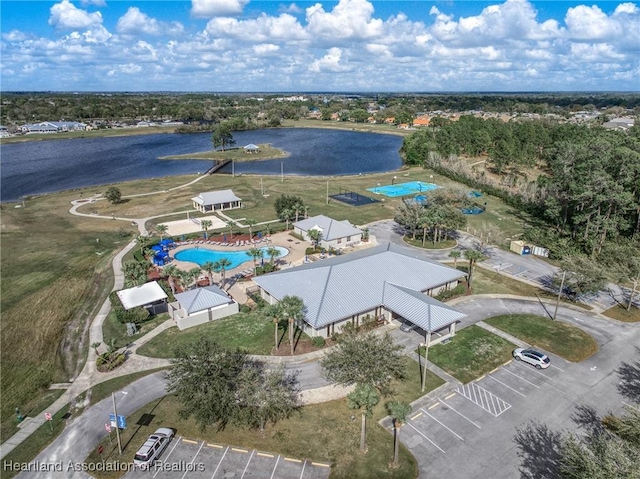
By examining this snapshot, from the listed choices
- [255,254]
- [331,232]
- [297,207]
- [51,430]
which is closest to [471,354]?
[255,254]

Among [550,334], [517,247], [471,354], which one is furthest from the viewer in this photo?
[517,247]

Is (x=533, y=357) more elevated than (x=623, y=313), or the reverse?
(x=533, y=357)

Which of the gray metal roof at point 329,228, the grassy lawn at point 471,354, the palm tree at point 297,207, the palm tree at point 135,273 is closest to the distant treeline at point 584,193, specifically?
the grassy lawn at point 471,354

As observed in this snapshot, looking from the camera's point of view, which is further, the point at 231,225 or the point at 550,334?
the point at 231,225

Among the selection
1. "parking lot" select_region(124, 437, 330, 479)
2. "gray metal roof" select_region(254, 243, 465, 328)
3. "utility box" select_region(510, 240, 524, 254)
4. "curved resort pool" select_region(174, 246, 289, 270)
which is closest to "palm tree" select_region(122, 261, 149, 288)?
"curved resort pool" select_region(174, 246, 289, 270)

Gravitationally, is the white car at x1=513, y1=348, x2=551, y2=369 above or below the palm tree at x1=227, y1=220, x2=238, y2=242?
below

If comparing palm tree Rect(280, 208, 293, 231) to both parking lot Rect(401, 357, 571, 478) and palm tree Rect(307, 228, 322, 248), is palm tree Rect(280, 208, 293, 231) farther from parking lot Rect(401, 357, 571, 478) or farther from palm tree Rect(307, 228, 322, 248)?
parking lot Rect(401, 357, 571, 478)

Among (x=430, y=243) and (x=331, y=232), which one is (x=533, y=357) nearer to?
(x=430, y=243)
